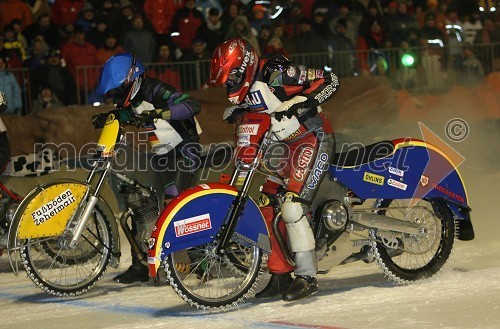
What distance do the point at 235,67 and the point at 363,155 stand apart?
1378 millimetres

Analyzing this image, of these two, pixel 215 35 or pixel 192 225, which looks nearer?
pixel 192 225

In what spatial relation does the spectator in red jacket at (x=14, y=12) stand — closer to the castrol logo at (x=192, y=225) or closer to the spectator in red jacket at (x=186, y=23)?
the spectator in red jacket at (x=186, y=23)

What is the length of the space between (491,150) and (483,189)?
2.17 meters

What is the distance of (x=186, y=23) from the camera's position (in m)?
16.8

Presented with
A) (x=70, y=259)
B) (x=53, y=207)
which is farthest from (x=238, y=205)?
(x=70, y=259)

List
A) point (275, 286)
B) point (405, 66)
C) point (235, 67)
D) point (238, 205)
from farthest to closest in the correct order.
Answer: point (405, 66) → point (275, 286) → point (235, 67) → point (238, 205)

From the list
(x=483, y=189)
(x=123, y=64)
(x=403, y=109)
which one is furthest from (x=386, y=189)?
(x=403, y=109)

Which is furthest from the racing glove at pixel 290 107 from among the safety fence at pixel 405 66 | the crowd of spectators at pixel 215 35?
the safety fence at pixel 405 66

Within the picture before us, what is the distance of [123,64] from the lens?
29.3ft

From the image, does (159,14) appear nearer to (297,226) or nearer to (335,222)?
(335,222)

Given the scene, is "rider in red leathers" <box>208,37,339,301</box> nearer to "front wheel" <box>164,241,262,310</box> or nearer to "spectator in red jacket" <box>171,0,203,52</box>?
"front wheel" <box>164,241,262,310</box>

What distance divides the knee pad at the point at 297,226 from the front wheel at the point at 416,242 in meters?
0.78

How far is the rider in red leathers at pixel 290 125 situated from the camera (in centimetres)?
814

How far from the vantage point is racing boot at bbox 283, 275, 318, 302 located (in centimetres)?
816
